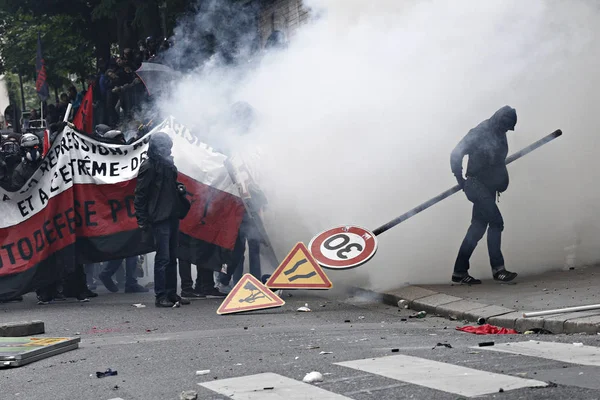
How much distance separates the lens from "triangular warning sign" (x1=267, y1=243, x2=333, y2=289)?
10.2 m

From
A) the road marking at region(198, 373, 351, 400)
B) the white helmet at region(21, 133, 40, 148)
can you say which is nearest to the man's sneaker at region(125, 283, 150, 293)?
the white helmet at region(21, 133, 40, 148)

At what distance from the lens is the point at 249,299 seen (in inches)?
396

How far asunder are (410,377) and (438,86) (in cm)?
632

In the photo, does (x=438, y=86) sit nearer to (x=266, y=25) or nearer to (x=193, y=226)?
(x=193, y=226)

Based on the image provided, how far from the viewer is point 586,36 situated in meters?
11.9

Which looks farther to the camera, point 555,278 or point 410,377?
point 555,278

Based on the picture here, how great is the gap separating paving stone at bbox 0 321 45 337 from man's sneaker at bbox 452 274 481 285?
413 cm

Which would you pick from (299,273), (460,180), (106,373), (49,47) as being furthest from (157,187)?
(49,47)

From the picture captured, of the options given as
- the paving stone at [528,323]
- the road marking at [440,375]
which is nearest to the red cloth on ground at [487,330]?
the paving stone at [528,323]

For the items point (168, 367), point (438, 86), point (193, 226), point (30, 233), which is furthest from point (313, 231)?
point (168, 367)

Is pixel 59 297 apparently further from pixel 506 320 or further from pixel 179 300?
pixel 506 320

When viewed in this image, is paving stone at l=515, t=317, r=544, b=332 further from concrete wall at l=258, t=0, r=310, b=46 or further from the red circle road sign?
concrete wall at l=258, t=0, r=310, b=46

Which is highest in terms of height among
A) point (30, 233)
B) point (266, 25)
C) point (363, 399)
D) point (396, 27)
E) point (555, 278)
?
point (266, 25)

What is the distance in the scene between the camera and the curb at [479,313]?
7941 millimetres
